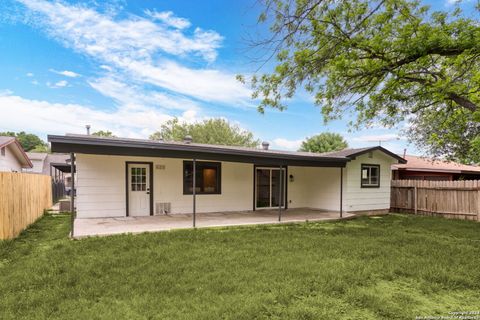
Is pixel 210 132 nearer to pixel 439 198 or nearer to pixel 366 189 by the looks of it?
pixel 366 189

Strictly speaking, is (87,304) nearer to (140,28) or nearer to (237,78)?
(237,78)

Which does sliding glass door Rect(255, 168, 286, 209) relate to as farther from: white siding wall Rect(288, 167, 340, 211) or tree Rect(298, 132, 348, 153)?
tree Rect(298, 132, 348, 153)

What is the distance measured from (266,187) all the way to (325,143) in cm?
2503

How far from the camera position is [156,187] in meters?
9.44

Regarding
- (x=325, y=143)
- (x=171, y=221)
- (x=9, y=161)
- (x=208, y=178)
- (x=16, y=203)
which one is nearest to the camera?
(x=16, y=203)

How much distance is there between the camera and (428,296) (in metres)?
3.60

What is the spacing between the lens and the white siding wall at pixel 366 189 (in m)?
11.0

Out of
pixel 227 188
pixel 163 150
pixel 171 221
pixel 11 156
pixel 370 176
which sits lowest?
pixel 171 221

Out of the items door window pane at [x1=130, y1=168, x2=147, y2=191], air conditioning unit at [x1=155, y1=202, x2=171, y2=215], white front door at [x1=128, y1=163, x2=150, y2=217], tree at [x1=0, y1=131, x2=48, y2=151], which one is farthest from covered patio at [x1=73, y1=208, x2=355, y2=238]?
tree at [x1=0, y1=131, x2=48, y2=151]

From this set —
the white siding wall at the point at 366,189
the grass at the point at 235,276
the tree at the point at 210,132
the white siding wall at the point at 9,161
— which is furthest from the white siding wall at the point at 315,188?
the tree at the point at 210,132

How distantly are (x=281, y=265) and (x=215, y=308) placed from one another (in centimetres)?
172

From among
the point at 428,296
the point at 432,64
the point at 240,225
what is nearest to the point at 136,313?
the point at 428,296

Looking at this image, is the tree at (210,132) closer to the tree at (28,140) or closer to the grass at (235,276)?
the grass at (235,276)

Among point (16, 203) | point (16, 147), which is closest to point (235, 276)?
point (16, 203)
